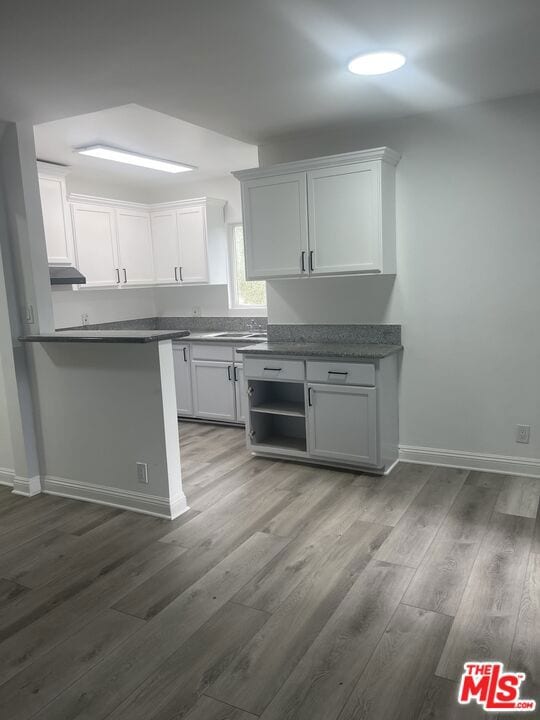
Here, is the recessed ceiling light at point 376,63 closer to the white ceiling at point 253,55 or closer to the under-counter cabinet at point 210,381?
the white ceiling at point 253,55

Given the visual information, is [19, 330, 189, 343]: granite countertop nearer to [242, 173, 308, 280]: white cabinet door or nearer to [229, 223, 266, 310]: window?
[242, 173, 308, 280]: white cabinet door

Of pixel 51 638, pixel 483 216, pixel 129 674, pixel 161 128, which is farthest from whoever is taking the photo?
pixel 161 128

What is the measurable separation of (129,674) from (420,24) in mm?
2825

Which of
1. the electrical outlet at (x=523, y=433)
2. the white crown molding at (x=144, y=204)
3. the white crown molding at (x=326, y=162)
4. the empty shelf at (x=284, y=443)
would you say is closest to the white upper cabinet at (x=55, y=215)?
the white crown molding at (x=144, y=204)

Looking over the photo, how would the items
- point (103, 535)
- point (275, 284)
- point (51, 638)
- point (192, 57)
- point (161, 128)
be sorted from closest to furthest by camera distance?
point (51, 638), point (192, 57), point (103, 535), point (161, 128), point (275, 284)

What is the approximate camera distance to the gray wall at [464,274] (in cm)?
351

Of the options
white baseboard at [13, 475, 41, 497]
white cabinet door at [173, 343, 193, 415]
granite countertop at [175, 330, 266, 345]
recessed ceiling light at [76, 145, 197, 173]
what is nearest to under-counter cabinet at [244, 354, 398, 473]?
granite countertop at [175, 330, 266, 345]

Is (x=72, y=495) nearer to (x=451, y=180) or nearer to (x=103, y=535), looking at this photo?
(x=103, y=535)

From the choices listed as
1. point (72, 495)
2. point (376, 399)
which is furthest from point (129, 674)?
point (376, 399)

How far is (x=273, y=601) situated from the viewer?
94.6 inches

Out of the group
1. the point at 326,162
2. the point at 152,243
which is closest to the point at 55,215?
the point at 152,243

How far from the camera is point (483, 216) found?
361 centimetres

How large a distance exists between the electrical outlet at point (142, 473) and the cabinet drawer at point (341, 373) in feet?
4.31

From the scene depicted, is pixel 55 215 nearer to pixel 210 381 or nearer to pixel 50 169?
pixel 50 169
